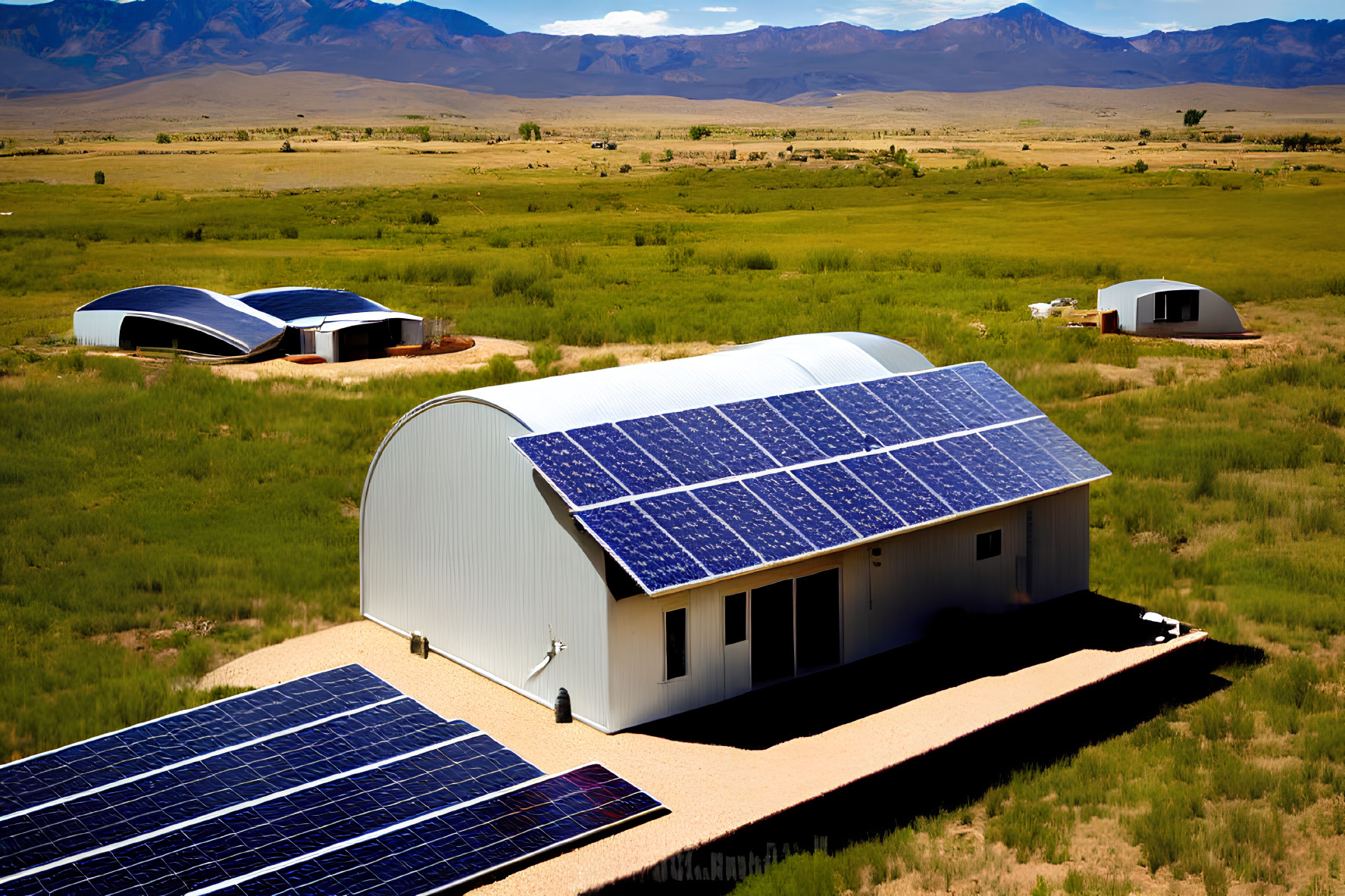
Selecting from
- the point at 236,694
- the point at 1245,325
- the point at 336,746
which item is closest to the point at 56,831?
the point at 336,746

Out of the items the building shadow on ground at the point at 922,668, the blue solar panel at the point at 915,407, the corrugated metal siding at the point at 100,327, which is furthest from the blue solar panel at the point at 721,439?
the corrugated metal siding at the point at 100,327

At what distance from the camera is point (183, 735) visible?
1535 cm

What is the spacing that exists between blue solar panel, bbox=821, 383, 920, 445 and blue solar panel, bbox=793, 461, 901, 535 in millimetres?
1344

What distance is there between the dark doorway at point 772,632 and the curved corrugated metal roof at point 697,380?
328 cm

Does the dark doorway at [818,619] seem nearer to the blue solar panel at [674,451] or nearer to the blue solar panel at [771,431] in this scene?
the blue solar panel at [771,431]

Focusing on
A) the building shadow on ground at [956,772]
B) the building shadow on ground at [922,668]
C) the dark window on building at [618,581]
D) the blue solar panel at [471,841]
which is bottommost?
the building shadow on ground at [956,772]

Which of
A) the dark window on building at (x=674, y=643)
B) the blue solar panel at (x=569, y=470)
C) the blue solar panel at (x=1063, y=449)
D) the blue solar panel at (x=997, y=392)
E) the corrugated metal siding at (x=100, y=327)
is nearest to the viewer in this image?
the blue solar panel at (x=569, y=470)

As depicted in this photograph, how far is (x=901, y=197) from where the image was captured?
92.4 meters

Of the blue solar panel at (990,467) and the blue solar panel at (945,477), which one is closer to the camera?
the blue solar panel at (945,477)

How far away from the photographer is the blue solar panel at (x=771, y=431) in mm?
18594

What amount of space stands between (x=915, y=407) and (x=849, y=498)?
341 centimetres

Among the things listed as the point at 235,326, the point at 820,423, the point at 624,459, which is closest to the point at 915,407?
the point at 820,423

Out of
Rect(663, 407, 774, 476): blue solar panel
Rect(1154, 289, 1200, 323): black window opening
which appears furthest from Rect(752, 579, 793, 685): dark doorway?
Rect(1154, 289, 1200, 323): black window opening

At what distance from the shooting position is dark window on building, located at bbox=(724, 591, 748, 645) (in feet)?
55.3
